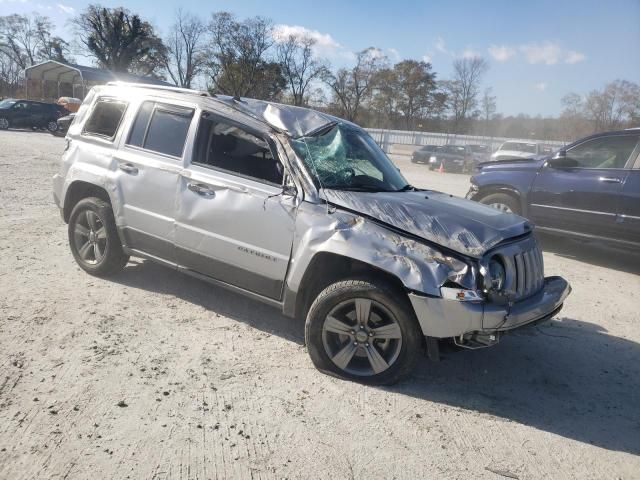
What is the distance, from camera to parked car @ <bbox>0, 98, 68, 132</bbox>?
87.3ft

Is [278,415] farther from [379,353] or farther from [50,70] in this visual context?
[50,70]

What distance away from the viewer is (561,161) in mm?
7352

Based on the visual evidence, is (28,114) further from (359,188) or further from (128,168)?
(359,188)

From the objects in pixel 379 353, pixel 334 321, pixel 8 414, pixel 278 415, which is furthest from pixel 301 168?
pixel 8 414

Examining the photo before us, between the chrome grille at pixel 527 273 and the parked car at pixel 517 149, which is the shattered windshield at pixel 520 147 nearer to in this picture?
the parked car at pixel 517 149

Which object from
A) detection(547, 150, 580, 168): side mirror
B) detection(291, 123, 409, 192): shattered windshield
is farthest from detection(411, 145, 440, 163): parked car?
detection(291, 123, 409, 192): shattered windshield

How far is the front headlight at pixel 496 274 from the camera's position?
Answer: 10.2 feet

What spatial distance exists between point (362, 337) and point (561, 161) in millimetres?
5521

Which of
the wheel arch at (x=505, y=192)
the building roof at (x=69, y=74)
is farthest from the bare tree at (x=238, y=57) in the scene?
the wheel arch at (x=505, y=192)

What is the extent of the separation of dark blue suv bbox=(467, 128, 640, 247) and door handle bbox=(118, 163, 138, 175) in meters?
5.91

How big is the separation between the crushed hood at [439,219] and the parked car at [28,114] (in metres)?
28.9

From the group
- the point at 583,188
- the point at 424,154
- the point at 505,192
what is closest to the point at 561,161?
the point at 583,188

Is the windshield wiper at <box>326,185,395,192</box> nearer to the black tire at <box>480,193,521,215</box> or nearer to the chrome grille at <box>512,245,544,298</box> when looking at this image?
the chrome grille at <box>512,245,544,298</box>

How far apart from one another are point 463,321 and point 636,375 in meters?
1.98
